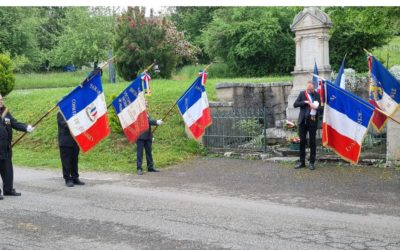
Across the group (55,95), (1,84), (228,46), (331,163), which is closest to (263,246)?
(331,163)

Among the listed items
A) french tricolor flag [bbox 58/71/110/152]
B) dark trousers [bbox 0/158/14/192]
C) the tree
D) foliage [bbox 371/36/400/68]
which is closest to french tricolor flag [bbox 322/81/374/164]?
french tricolor flag [bbox 58/71/110/152]

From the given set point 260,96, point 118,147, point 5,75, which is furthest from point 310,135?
point 5,75

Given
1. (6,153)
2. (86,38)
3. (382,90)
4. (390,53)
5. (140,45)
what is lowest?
(6,153)

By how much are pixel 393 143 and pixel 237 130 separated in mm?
4302

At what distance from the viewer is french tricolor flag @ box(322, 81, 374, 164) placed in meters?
8.98

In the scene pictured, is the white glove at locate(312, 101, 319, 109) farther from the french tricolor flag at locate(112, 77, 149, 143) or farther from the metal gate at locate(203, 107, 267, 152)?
the french tricolor flag at locate(112, 77, 149, 143)

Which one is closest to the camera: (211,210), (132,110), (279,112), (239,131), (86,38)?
(211,210)

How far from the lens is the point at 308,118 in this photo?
1139 centimetres

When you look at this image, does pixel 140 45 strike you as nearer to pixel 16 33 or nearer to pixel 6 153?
pixel 16 33

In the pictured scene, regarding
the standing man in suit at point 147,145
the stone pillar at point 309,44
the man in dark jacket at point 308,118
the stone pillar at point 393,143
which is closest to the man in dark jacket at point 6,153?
the standing man in suit at point 147,145

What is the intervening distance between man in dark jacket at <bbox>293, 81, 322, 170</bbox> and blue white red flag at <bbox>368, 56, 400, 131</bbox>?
5.28 ft

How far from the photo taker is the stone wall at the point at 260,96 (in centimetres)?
1608

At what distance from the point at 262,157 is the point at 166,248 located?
7.18 metres

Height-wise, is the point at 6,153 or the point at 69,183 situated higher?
the point at 6,153
